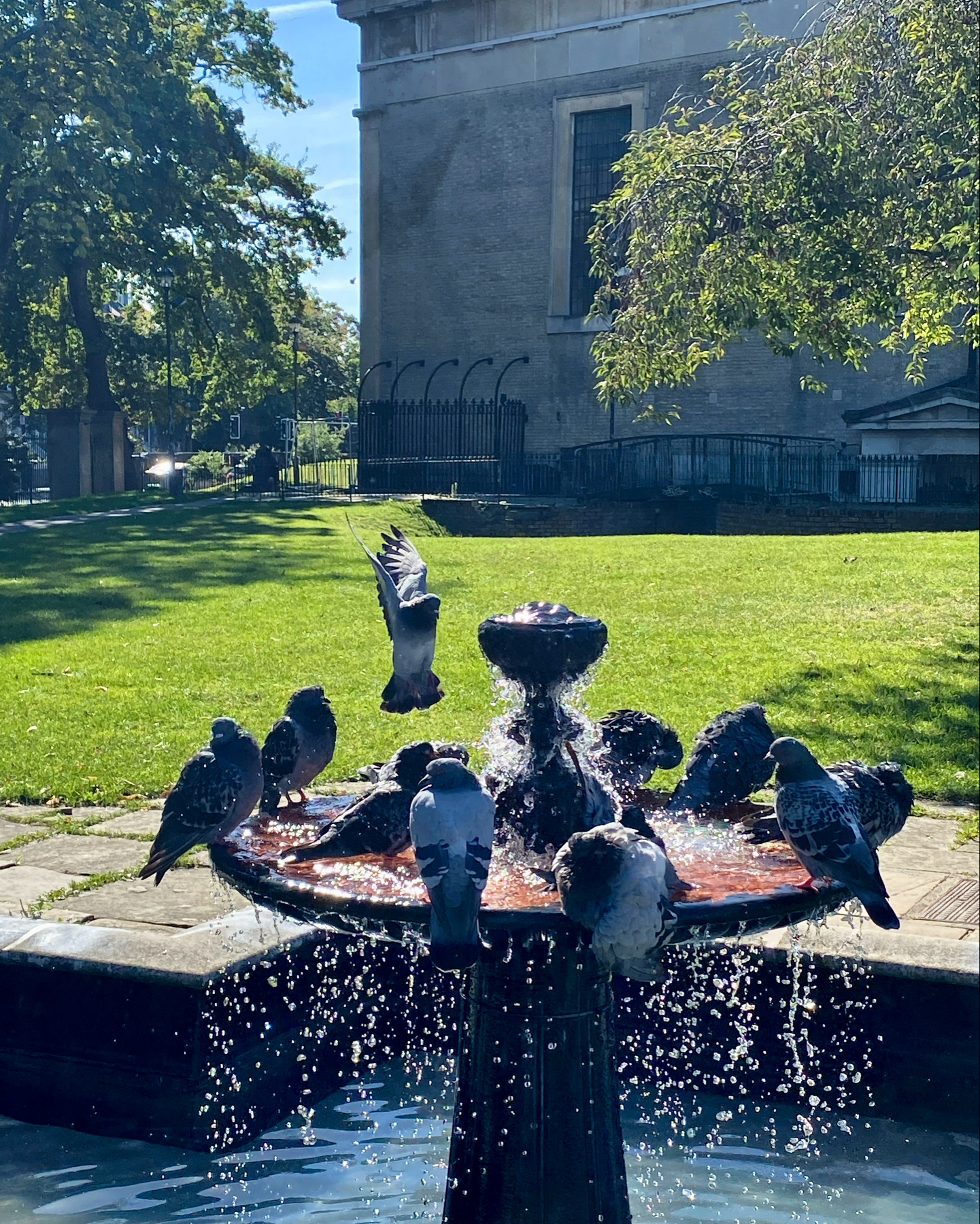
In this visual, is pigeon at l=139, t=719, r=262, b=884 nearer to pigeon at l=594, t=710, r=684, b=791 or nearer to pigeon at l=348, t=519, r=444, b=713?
pigeon at l=348, t=519, r=444, b=713

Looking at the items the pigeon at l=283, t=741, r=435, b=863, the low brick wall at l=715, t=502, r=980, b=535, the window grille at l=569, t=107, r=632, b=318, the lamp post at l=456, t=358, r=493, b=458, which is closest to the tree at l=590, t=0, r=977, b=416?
the pigeon at l=283, t=741, r=435, b=863

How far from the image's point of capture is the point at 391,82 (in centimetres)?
3797

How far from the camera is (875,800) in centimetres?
388

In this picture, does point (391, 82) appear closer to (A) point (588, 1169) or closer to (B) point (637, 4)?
(B) point (637, 4)

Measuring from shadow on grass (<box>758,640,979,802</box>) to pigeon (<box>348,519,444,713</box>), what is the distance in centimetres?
447

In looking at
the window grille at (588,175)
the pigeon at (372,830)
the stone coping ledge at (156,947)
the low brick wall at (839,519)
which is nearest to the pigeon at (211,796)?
the pigeon at (372,830)

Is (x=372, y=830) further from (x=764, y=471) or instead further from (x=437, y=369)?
(x=437, y=369)

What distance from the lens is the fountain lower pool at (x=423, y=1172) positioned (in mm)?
4312

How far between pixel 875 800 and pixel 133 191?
2804 cm

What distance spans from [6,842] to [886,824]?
455 centimetres

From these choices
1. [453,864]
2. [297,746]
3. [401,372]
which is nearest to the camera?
[453,864]

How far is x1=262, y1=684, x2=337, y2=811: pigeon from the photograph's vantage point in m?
4.30

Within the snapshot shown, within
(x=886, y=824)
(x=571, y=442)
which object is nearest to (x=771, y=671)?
(x=886, y=824)

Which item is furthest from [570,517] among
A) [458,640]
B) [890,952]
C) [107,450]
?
[890,952]
